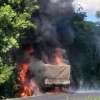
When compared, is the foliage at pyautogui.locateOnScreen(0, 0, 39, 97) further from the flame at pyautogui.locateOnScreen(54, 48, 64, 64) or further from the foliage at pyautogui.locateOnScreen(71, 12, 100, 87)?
the foliage at pyautogui.locateOnScreen(71, 12, 100, 87)

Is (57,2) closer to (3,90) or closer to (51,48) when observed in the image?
(51,48)

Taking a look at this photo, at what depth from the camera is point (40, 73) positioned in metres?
26.0

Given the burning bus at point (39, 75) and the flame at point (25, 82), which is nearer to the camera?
the flame at point (25, 82)

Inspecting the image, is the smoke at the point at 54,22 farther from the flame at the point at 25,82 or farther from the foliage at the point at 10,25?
the foliage at the point at 10,25

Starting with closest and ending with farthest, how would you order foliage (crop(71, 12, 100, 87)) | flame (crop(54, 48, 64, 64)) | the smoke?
the smoke < flame (crop(54, 48, 64, 64)) < foliage (crop(71, 12, 100, 87))

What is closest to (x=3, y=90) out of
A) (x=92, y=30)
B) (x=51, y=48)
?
(x=51, y=48)

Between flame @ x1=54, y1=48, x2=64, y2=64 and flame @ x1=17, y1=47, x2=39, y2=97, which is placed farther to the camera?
flame @ x1=54, y1=48, x2=64, y2=64

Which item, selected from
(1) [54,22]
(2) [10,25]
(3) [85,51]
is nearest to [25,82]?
(1) [54,22]

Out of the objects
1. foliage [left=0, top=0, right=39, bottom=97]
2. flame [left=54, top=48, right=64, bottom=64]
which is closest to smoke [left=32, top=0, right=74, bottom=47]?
flame [left=54, top=48, right=64, bottom=64]

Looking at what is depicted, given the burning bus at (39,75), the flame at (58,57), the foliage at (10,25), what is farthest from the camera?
the flame at (58,57)

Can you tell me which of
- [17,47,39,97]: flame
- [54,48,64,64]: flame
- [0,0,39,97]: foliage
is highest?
[0,0,39,97]: foliage

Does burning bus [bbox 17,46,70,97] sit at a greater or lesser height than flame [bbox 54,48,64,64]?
lesser

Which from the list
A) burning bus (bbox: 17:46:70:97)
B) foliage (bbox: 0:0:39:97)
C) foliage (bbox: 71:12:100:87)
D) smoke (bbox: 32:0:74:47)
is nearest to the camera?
foliage (bbox: 0:0:39:97)

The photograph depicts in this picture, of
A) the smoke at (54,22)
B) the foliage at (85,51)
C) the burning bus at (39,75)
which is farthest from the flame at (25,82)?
the foliage at (85,51)
